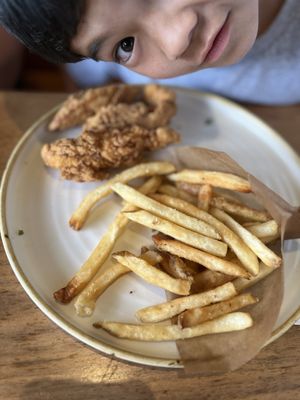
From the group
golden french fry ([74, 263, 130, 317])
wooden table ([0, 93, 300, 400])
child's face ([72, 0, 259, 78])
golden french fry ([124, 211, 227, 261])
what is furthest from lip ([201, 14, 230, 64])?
wooden table ([0, 93, 300, 400])

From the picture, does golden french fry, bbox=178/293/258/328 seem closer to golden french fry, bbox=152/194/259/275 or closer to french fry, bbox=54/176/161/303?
golden french fry, bbox=152/194/259/275

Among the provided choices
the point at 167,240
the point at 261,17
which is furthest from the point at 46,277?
the point at 261,17

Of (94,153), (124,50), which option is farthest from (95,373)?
(124,50)

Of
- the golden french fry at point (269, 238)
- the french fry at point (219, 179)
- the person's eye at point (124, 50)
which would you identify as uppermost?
the person's eye at point (124, 50)

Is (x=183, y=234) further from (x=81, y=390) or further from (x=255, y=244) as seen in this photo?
(x=81, y=390)

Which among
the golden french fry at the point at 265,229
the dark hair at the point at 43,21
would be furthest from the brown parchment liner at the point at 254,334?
the dark hair at the point at 43,21

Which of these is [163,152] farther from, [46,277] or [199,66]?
[46,277]

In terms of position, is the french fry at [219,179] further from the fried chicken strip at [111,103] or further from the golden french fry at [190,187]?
the fried chicken strip at [111,103]
